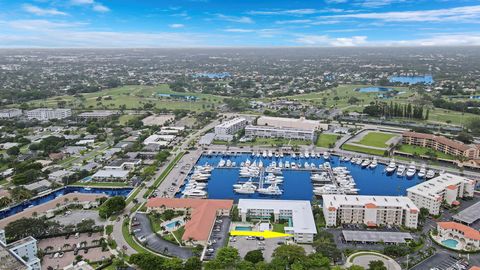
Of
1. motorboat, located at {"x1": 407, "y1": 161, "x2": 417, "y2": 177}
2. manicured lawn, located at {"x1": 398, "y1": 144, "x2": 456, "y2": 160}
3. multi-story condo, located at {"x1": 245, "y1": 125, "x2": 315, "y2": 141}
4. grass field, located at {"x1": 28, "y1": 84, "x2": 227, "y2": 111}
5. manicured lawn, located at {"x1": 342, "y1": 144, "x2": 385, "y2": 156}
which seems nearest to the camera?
motorboat, located at {"x1": 407, "y1": 161, "x2": 417, "y2": 177}

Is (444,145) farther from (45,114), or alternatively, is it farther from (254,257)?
(45,114)

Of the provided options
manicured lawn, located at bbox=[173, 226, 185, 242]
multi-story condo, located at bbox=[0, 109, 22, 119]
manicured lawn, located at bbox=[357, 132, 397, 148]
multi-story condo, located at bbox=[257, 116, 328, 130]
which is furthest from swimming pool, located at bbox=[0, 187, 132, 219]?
multi-story condo, located at bbox=[0, 109, 22, 119]

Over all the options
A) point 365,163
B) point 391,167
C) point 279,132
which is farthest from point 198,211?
point 279,132

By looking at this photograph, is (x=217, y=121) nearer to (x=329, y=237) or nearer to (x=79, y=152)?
(x=79, y=152)

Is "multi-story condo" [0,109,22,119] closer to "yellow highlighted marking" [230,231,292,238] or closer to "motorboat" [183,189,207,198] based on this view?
"motorboat" [183,189,207,198]

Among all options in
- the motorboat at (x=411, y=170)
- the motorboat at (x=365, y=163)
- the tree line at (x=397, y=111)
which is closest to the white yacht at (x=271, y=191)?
the motorboat at (x=365, y=163)

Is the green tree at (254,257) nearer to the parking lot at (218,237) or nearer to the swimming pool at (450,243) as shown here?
the parking lot at (218,237)

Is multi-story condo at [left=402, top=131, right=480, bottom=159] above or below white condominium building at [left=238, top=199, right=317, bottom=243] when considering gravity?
above

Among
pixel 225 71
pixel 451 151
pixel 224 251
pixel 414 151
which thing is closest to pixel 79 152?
pixel 224 251

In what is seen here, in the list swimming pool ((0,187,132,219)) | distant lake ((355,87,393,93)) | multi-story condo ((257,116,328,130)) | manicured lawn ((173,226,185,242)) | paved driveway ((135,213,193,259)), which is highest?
distant lake ((355,87,393,93))

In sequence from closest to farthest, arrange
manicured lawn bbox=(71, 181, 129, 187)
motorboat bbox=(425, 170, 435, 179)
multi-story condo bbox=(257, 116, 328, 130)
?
manicured lawn bbox=(71, 181, 129, 187) < motorboat bbox=(425, 170, 435, 179) < multi-story condo bbox=(257, 116, 328, 130)
